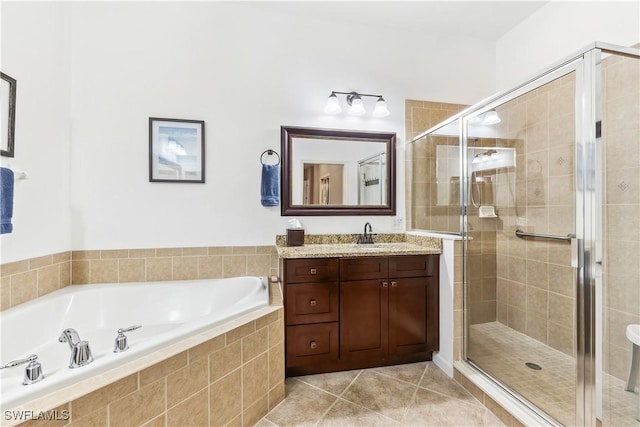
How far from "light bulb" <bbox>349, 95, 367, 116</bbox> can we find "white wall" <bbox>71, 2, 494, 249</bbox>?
76mm

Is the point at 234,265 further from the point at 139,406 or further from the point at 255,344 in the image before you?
the point at 139,406

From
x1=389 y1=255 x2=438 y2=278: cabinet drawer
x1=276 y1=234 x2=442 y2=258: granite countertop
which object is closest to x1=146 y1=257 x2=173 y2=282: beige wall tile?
x1=276 y1=234 x2=442 y2=258: granite countertop

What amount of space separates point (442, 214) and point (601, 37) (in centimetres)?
158

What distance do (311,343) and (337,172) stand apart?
1398 mm

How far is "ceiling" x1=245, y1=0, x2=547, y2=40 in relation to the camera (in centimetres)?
236

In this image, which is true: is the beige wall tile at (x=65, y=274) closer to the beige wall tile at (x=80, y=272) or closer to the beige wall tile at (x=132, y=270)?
the beige wall tile at (x=80, y=272)

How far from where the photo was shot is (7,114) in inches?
62.0

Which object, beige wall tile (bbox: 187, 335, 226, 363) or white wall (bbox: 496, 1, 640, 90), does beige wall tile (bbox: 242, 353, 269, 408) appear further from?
white wall (bbox: 496, 1, 640, 90)

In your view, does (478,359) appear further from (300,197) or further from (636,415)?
(300,197)

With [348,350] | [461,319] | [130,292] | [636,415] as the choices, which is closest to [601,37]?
[461,319]

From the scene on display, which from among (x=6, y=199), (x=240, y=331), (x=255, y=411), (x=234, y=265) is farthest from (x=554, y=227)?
(x=6, y=199)

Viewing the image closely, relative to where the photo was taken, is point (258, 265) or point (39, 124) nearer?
point (39, 124)

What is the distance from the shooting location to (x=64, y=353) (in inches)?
63.1

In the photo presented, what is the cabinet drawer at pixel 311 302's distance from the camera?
1912 millimetres
